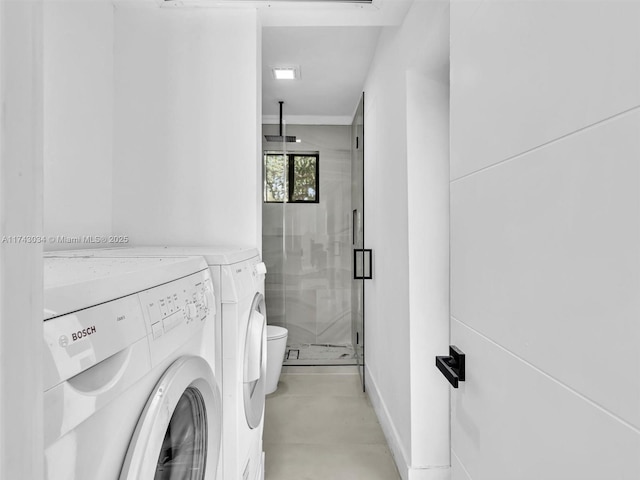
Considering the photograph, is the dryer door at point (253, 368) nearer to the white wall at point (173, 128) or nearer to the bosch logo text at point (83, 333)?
the white wall at point (173, 128)

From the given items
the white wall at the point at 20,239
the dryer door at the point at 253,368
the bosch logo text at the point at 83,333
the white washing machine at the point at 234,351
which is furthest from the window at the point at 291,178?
the white wall at the point at 20,239

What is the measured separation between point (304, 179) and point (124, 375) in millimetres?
3269

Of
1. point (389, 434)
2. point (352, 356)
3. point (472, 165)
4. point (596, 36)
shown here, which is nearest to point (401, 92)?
point (472, 165)

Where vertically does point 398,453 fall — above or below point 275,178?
below

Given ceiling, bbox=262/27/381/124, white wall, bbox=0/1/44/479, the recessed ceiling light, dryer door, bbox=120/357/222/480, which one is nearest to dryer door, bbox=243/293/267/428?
dryer door, bbox=120/357/222/480

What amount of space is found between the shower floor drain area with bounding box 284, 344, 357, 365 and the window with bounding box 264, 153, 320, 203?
1.44 meters

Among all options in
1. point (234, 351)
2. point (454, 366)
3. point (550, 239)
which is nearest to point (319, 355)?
point (234, 351)

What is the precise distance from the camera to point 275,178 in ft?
11.8

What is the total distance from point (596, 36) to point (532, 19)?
158 millimetres

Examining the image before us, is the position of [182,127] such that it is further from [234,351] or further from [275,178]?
[275,178]

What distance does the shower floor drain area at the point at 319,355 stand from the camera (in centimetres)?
353

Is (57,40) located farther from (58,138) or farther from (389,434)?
(389,434)

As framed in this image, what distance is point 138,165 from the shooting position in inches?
74.0

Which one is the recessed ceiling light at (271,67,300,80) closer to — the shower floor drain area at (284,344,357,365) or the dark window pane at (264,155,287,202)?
the dark window pane at (264,155,287,202)
